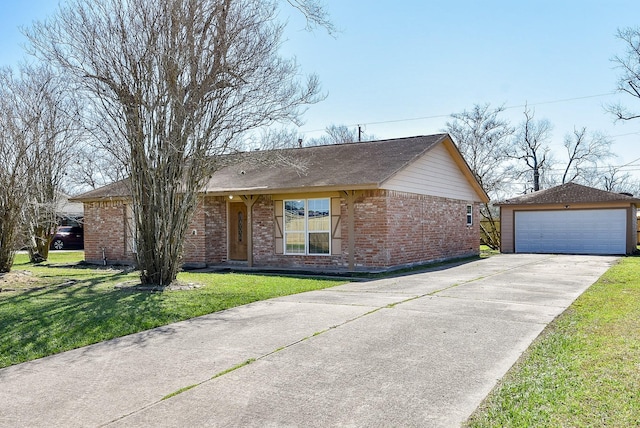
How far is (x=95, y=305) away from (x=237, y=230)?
319 inches

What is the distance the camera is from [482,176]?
31.7 metres

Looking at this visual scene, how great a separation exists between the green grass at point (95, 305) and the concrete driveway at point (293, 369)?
0.43m

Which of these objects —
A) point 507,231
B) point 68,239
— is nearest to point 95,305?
point 507,231

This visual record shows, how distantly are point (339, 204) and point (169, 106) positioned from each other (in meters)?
6.00

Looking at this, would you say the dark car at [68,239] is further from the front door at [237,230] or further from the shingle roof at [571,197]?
the shingle roof at [571,197]

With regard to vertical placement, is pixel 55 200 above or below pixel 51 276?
above

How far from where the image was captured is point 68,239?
30172 millimetres

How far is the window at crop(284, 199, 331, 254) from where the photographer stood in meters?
14.7

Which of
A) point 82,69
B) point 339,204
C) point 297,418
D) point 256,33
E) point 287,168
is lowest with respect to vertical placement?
point 297,418

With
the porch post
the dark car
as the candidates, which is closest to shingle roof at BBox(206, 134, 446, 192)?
the porch post

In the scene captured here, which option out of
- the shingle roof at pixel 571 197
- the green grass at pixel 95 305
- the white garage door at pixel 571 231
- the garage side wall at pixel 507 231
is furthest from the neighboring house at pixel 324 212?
the white garage door at pixel 571 231

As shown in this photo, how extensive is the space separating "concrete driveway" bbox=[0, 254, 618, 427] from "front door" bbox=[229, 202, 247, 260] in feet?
26.4

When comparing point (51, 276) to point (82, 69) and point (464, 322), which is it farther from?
point (464, 322)

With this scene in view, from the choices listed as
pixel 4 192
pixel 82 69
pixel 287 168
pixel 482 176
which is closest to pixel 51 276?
pixel 4 192
